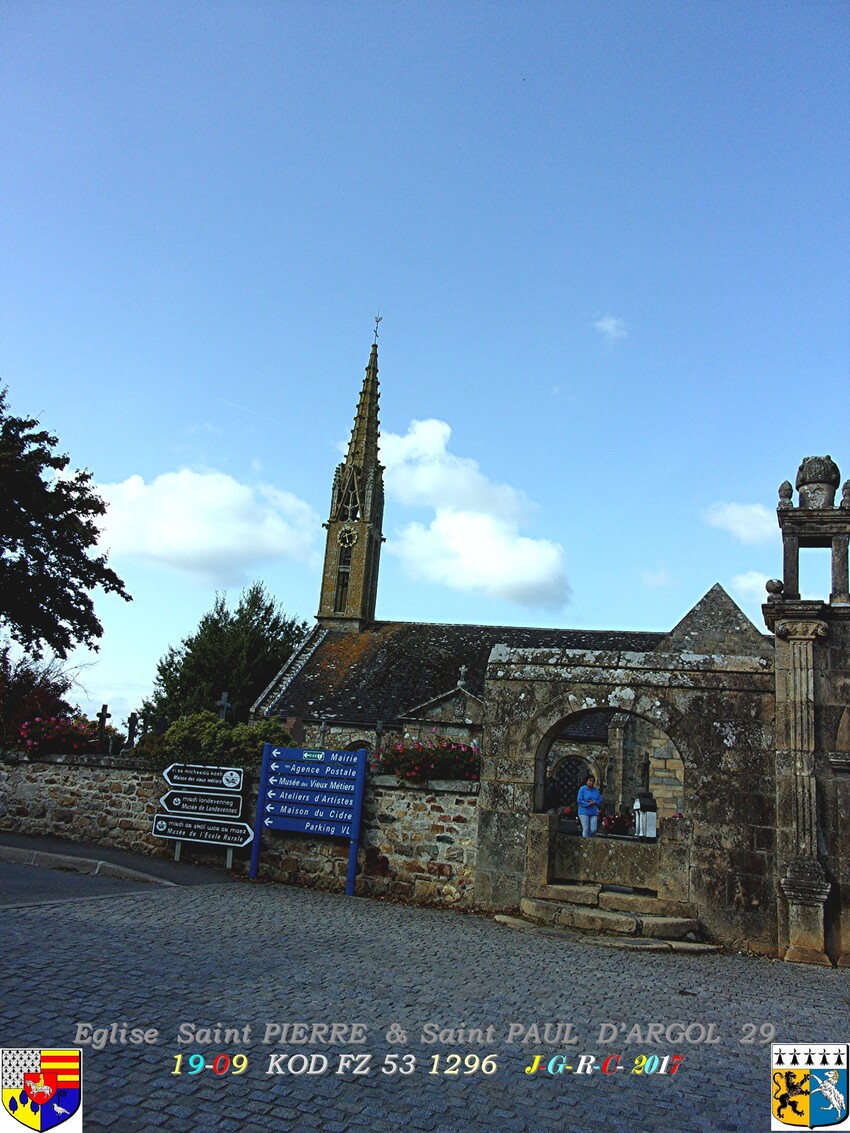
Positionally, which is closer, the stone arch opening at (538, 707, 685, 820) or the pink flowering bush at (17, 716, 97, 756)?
the pink flowering bush at (17, 716, 97, 756)

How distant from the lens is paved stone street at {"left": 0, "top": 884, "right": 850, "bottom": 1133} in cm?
380

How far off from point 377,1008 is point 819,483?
8252 millimetres

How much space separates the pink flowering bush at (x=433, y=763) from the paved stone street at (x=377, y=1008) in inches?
90.3

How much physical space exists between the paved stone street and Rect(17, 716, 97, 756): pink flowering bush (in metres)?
5.24

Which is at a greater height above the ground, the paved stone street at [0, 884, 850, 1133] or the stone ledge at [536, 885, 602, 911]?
the stone ledge at [536, 885, 602, 911]

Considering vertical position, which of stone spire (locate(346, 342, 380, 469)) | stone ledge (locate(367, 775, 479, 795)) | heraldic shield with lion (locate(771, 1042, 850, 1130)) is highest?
stone spire (locate(346, 342, 380, 469))

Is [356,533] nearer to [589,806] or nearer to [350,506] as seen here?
[350,506]

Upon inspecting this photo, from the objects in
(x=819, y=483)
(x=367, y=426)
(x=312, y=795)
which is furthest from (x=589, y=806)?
(x=367, y=426)

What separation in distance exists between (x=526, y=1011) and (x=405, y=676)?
25284 millimetres

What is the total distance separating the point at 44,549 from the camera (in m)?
23.0

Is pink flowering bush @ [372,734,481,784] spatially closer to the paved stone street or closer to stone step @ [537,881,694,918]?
stone step @ [537,881,694,918]

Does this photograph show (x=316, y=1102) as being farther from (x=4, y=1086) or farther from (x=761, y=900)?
(x=761, y=900)

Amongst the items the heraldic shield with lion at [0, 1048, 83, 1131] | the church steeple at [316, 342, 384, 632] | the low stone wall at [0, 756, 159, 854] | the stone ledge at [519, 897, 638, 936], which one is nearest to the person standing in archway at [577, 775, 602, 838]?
the stone ledge at [519, 897, 638, 936]

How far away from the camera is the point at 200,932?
23.7 feet
